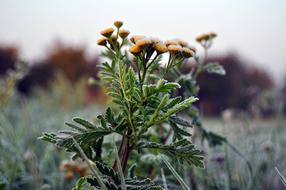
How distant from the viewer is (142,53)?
93 cm

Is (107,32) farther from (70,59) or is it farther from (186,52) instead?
(70,59)

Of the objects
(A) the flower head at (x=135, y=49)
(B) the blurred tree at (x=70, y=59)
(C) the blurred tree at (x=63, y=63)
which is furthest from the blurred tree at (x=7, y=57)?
(A) the flower head at (x=135, y=49)

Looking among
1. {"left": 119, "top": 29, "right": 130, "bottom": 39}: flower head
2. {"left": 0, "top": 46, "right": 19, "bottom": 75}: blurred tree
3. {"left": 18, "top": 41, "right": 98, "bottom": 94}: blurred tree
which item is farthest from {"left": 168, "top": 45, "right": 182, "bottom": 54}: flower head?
{"left": 0, "top": 46, "right": 19, "bottom": 75}: blurred tree

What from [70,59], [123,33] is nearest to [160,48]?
[123,33]

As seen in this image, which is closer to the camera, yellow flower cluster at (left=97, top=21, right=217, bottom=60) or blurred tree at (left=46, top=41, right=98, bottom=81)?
yellow flower cluster at (left=97, top=21, right=217, bottom=60)

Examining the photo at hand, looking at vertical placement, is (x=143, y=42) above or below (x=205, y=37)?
below

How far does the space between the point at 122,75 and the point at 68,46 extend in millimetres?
33874

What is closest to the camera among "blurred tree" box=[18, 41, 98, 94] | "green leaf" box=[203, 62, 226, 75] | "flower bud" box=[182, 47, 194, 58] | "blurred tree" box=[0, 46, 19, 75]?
"flower bud" box=[182, 47, 194, 58]

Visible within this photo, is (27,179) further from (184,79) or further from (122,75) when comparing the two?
(122,75)

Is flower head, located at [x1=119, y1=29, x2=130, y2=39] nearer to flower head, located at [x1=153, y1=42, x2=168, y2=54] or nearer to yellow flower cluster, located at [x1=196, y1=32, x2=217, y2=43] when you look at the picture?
flower head, located at [x1=153, y1=42, x2=168, y2=54]

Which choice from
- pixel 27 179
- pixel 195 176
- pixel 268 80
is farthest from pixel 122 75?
pixel 268 80

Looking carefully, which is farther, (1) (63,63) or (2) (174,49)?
(1) (63,63)

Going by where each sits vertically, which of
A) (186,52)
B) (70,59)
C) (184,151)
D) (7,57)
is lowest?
(184,151)

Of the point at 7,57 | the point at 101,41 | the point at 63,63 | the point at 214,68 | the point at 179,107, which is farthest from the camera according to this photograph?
the point at 7,57
